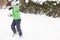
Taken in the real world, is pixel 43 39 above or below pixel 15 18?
below

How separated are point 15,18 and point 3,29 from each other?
1.96 m

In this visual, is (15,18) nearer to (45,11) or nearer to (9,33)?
(9,33)

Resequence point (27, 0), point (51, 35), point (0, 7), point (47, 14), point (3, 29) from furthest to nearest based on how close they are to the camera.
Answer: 1. point (0, 7)
2. point (27, 0)
3. point (47, 14)
4. point (3, 29)
5. point (51, 35)

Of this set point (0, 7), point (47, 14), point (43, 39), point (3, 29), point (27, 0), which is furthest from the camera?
point (0, 7)

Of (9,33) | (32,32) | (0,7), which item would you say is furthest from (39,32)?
(0,7)

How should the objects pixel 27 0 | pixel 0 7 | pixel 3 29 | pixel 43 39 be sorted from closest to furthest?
pixel 43 39 < pixel 3 29 < pixel 27 0 < pixel 0 7

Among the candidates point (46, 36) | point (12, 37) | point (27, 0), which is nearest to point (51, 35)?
point (46, 36)

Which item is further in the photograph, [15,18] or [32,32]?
[32,32]

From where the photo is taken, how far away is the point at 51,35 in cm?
1059

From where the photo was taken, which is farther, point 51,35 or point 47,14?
point 47,14

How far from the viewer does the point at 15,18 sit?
10055mm

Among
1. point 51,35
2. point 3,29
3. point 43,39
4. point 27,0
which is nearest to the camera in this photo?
point 43,39

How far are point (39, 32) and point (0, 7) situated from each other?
11290mm

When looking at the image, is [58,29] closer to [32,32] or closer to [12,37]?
[32,32]
